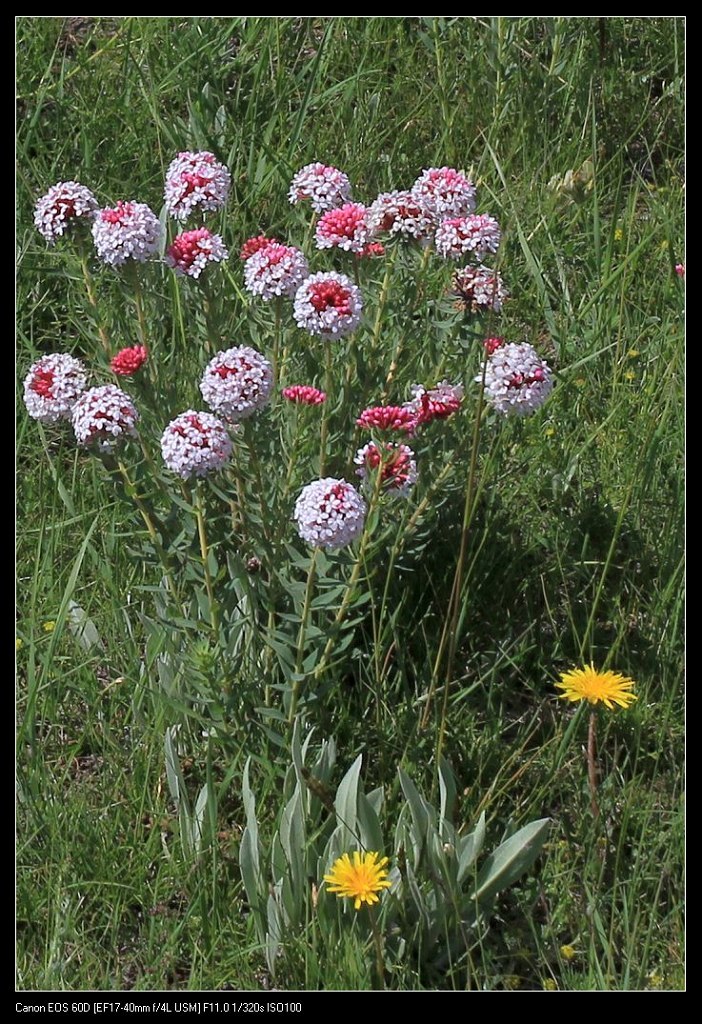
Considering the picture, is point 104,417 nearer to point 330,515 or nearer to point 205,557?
point 205,557

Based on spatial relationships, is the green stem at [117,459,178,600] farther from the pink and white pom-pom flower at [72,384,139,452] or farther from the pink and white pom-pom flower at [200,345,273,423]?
the pink and white pom-pom flower at [200,345,273,423]

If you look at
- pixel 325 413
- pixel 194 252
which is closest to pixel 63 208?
pixel 194 252

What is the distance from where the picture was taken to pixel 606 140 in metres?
4.03

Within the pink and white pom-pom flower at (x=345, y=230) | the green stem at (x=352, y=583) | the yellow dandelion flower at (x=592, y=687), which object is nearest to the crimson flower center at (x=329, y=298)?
the pink and white pom-pom flower at (x=345, y=230)

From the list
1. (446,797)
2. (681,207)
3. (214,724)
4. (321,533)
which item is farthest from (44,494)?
(681,207)

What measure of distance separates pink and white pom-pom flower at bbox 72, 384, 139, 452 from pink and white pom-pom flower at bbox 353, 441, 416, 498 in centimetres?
47

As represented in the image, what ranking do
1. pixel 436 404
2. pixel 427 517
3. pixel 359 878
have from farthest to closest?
pixel 427 517 < pixel 436 404 < pixel 359 878

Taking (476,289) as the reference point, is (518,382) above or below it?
below

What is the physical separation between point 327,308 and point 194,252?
1.09ft

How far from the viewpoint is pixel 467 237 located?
242cm

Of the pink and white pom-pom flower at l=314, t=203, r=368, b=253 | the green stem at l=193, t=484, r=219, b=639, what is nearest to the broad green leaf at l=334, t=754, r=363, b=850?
the green stem at l=193, t=484, r=219, b=639

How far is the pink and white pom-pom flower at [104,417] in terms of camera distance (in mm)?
2170

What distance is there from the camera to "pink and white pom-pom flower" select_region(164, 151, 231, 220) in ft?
8.12

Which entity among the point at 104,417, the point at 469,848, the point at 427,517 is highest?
the point at 104,417
